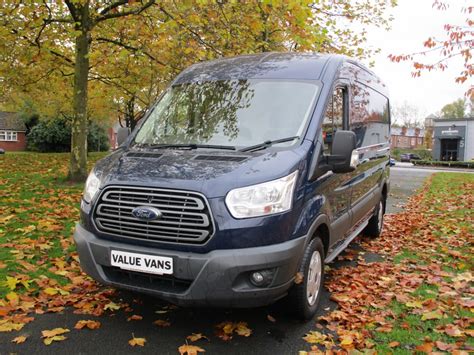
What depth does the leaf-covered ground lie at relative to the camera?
3.53 m

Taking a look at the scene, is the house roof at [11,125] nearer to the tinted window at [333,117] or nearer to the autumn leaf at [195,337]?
the tinted window at [333,117]

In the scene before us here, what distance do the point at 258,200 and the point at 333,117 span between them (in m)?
1.67

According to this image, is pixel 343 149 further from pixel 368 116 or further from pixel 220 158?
pixel 368 116

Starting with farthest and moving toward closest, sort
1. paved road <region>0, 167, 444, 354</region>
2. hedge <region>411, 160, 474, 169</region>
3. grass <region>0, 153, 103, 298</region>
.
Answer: hedge <region>411, 160, 474, 169</region> → grass <region>0, 153, 103, 298</region> → paved road <region>0, 167, 444, 354</region>

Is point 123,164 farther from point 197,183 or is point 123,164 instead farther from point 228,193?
point 228,193

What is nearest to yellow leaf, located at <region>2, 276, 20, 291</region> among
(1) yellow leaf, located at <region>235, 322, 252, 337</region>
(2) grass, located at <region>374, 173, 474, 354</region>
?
(1) yellow leaf, located at <region>235, 322, 252, 337</region>

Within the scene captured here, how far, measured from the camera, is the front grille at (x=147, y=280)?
3314mm

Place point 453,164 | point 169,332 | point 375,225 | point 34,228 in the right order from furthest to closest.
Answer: point 453,164
point 375,225
point 34,228
point 169,332

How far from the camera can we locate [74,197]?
9.42 meters

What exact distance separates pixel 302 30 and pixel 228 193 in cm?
913

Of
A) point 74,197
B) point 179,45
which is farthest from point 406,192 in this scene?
point 74,197

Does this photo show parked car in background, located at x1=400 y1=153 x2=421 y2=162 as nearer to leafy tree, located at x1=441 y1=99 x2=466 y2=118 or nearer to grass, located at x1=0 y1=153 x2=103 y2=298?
leafy tree, located at x1=441 y1=99 x2=466 y2=118

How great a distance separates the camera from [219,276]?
3.12 metres

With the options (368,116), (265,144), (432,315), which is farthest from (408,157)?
(265,144)
